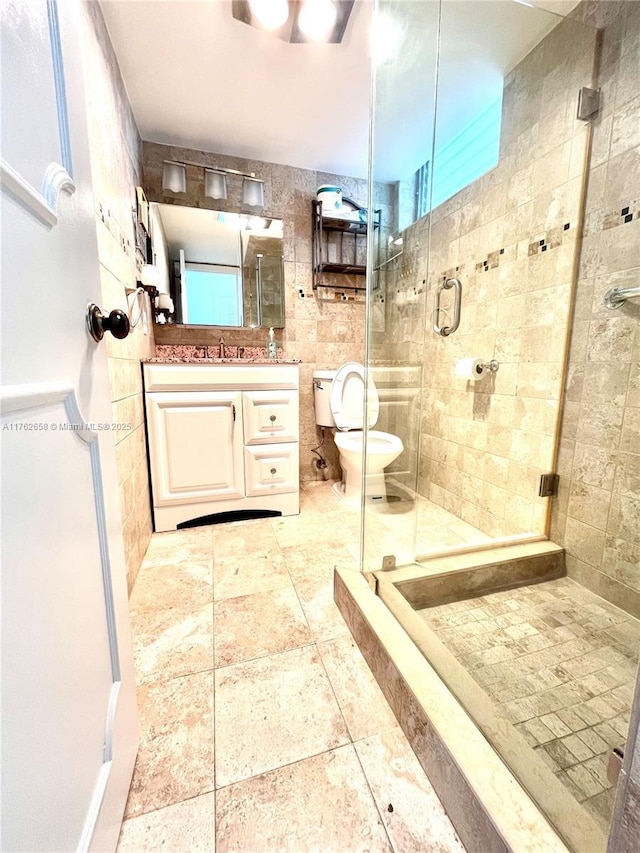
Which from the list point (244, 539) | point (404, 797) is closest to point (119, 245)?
point (244, 539)

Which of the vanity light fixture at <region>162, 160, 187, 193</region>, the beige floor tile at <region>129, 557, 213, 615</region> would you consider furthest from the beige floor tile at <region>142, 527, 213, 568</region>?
the vanity light fixture at <region>162, 160, 187, 193</region>

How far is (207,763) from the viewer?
2.45 feet

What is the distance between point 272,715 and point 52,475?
816 millimetres

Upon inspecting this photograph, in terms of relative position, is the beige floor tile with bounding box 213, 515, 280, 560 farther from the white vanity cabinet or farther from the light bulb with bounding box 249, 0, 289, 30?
the light bulb with bounding box 249, 0, 289, 30

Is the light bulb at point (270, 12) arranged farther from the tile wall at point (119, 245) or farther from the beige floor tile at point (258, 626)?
the beige floor tile at point (258, 626)

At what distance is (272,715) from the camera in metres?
0.85

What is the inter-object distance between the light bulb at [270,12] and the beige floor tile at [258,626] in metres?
2.20

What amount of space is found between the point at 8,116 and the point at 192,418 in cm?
147

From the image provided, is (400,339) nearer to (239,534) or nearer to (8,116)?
(239,534)

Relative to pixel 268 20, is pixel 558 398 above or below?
below

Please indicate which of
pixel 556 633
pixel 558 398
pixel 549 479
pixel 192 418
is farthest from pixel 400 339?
pixel 556 633

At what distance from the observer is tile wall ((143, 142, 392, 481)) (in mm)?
2100

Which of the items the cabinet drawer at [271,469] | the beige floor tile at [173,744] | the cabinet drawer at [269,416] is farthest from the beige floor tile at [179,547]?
the beige floor tile at [173,744]

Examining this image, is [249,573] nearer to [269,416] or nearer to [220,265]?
[269,416]
